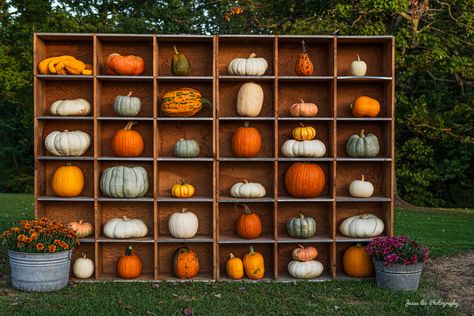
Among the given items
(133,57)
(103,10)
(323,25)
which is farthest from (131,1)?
(133,57)

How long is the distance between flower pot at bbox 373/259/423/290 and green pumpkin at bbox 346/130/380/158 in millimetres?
1209

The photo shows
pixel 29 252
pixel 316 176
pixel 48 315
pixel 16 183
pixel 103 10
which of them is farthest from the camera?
pixel 16 183

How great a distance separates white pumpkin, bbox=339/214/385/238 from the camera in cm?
599

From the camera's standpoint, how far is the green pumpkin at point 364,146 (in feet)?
19.6

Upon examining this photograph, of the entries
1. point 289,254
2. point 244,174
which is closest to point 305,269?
point 289,254

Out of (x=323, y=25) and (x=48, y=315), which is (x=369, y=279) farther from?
(x=323, y=25)

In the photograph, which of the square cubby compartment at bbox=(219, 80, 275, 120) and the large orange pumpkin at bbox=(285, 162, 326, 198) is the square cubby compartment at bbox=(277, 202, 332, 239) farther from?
the square cubby compartment at bbox=(219, 80, 275, 120)

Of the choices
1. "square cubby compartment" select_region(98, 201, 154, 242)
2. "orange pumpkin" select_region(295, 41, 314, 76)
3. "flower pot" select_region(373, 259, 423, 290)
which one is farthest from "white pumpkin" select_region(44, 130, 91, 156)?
"flower pot" select_region(373, 259, 423, 290)

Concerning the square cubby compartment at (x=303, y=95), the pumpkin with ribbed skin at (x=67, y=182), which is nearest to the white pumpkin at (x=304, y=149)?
the square cubby compartment at (x=303, y=95)

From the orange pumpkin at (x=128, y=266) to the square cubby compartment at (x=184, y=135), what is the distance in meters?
1.16

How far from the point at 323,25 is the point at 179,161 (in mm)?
6972

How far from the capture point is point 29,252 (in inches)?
209

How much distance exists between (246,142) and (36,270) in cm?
252

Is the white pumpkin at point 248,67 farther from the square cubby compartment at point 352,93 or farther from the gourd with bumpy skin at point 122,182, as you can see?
the gourd with bumpy skin at point 122,182
